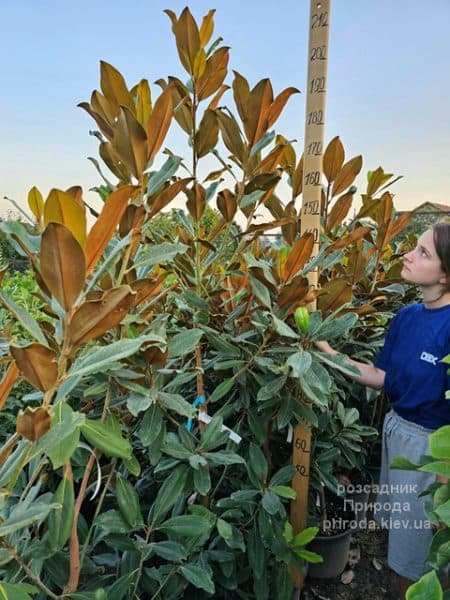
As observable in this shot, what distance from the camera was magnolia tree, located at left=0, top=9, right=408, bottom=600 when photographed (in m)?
0.76

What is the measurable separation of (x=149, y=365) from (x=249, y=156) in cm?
66

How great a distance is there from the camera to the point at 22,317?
0.74 m

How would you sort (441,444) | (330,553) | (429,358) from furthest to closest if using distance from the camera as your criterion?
(330,553) → (429,358) → (441,444)

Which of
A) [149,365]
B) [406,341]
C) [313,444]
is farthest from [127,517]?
[406,341]

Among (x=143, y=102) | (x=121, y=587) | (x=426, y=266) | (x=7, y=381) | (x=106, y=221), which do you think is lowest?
(x=121, y=587)

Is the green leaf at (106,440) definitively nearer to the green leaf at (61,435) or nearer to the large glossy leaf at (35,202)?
the green leaf at (61,435)

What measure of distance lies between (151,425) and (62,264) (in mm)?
555

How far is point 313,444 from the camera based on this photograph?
1.75 metres

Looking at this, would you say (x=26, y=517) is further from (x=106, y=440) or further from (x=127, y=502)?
(x=127, y=502)

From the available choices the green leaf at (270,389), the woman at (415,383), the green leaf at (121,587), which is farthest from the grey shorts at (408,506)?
the green leaf at (121,587)

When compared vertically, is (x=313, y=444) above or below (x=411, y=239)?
below

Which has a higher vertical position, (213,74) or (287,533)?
(213,74)

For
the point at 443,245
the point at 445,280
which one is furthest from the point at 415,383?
the point at 443,245

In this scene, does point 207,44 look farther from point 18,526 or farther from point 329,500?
point 329,500
